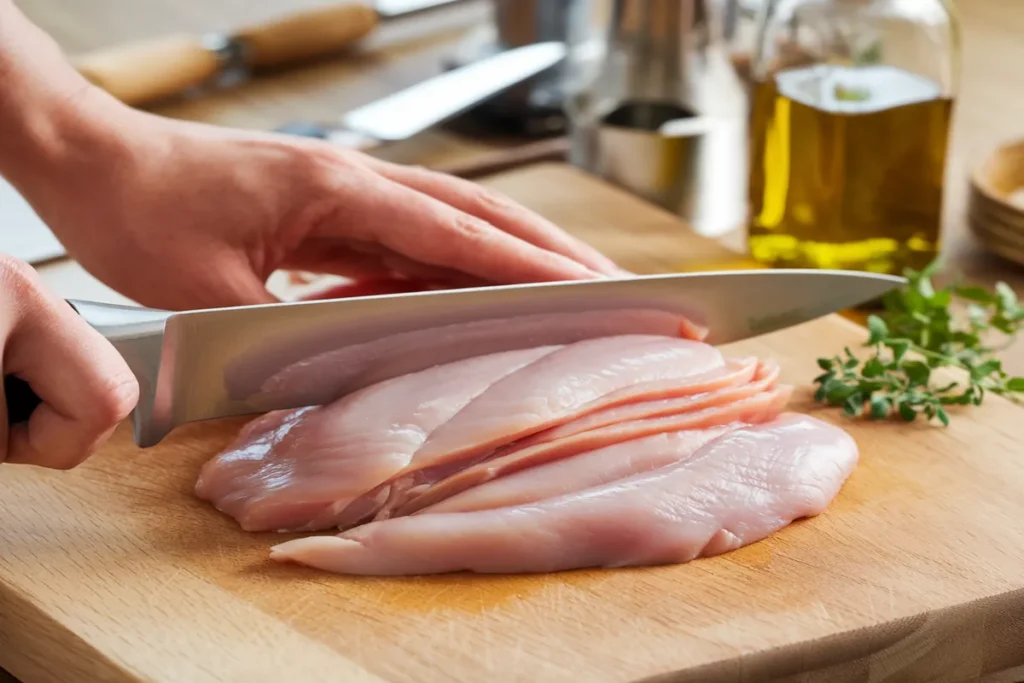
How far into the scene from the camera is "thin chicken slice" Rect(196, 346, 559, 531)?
170 cm

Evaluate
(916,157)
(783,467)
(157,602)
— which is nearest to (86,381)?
(157,602)

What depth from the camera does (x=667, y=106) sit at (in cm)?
270

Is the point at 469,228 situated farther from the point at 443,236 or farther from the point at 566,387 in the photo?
the point at 566,387

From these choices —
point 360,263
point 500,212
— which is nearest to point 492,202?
Answer: point 500,212

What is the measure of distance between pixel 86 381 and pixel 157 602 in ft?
0.87

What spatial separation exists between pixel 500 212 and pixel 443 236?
0.12 meters

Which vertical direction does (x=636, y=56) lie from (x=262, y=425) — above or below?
above

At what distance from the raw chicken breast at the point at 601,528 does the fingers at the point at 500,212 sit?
0.40 meters

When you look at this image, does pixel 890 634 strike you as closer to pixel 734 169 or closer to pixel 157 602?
pixel 157 602

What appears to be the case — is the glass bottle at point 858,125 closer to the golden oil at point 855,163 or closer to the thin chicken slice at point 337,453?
the golden oil at point 855,163

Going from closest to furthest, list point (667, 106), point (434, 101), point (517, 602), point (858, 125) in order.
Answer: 1. point (517, 602)
2. point (858, 125)
3. point (667, 106)
4. point (434, 101)

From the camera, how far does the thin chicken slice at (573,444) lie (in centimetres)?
172

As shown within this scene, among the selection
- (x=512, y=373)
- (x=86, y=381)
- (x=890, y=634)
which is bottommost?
(x=890, y=634)

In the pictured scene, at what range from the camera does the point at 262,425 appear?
73.4 inches
